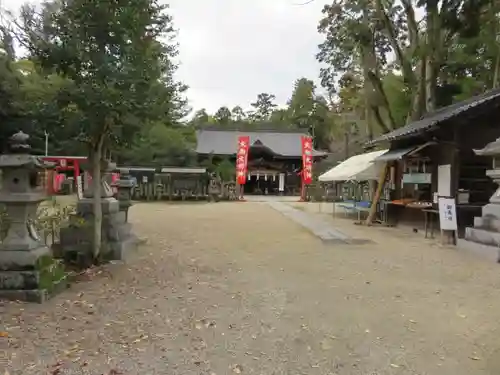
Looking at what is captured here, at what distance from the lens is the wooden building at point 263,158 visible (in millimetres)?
38688

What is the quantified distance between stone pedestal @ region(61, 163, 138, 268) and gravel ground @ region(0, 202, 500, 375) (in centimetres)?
40

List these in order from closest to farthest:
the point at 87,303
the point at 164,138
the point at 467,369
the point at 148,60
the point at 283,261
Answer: the point at 467,369 → the point at 87,303 → the point at 148,60 → the point at 283,261 → the point at 164,138

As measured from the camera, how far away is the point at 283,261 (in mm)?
8000

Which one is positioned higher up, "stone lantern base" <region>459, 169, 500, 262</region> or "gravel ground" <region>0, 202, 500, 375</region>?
"stone lantern base" <region>459, 169, 500, 262</region>

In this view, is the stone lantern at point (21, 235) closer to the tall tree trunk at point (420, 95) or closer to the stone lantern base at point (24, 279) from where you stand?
the stone lantern base at point (24, 279)

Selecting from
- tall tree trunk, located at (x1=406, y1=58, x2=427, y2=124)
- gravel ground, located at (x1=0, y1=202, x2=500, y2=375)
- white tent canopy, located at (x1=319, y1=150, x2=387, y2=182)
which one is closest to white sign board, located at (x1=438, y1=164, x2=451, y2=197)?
gravel ground, located at (x1=0, y1=202, x2=500, y2=375)

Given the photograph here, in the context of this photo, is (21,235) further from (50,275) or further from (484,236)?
(484,236)

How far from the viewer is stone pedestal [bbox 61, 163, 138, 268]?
23.9 ft

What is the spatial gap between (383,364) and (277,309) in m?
1.65

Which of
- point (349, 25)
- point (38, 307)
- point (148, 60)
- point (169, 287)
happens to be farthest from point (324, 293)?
point (349, 25)

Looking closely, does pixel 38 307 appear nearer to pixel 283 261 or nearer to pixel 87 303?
pixel 87 303

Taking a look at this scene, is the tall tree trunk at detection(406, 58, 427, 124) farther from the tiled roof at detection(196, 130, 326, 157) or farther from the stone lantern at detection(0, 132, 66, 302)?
the tiled roof at detection(196, 130, 326, 157)

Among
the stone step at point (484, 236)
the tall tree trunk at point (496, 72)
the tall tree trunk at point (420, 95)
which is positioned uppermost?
the tall tree trunk at point (496, 72)

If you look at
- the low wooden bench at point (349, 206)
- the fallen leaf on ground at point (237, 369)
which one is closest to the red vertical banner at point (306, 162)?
the low wooden bench at point (349, 206)
